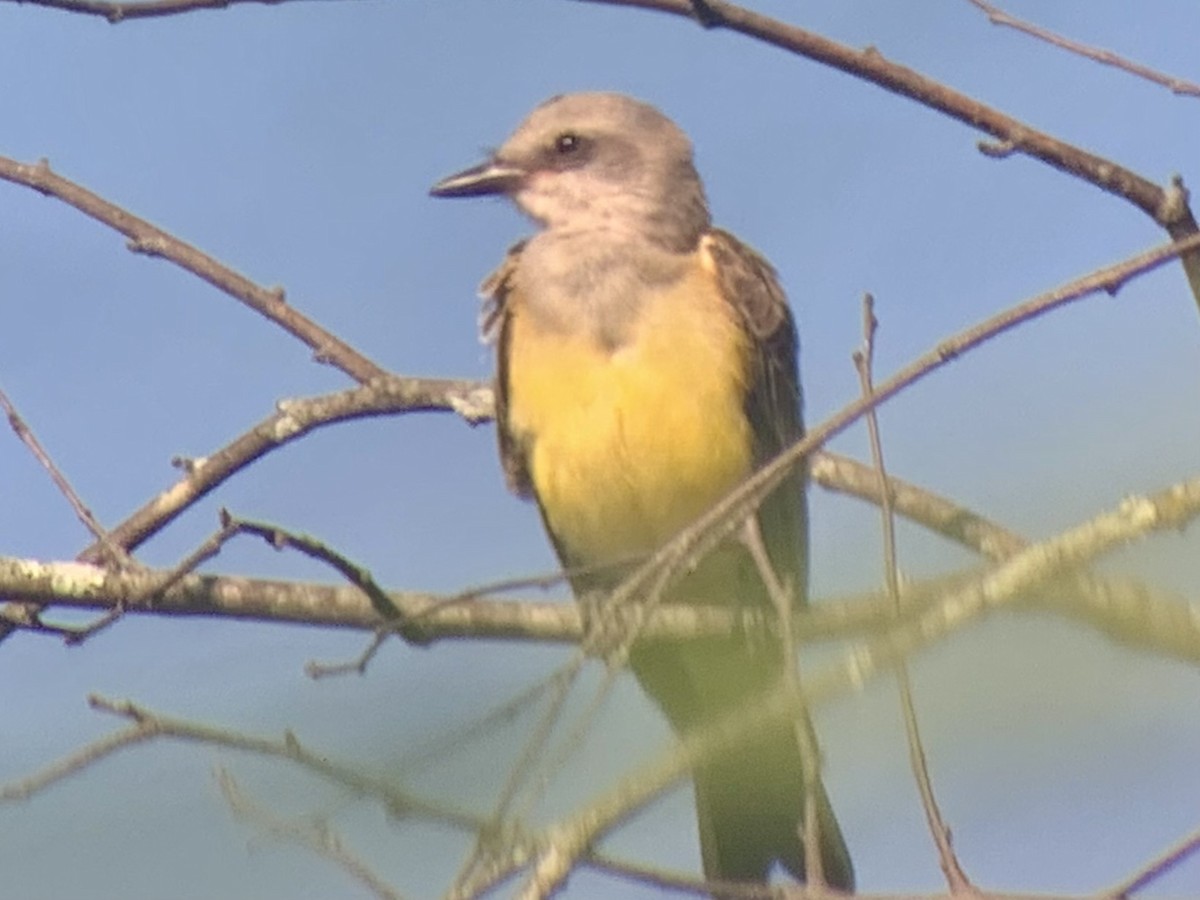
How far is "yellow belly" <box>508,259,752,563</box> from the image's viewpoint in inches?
173

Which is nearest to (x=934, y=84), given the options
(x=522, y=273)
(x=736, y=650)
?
(x=736, y=650)

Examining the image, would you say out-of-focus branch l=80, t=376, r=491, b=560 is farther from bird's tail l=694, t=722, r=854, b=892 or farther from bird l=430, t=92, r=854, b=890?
bird's tail l=694, t=722, r=854, b=892

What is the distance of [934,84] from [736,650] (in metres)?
1.10

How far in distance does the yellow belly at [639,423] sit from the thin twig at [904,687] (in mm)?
1735

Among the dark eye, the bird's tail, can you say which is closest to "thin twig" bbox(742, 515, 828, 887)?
the bird's tail

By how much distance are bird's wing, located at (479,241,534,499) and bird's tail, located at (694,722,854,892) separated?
1321 millimetres

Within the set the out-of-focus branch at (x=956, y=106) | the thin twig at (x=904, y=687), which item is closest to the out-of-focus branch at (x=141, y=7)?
the out-of-focus branch at (x=956, y=106)

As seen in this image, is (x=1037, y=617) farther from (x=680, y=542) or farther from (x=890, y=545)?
(x=680, y=542)

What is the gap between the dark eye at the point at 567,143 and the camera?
5.26 metres

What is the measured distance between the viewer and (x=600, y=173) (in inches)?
205

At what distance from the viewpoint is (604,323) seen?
15.0 ft

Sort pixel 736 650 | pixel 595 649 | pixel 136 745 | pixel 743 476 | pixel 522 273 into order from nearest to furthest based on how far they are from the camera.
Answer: pixel 136 745
pixel 595 649
pixel 736 650
pixel 743 476
pixel 522 273

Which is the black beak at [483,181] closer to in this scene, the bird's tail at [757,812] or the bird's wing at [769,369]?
the bird's wing at [769,369]

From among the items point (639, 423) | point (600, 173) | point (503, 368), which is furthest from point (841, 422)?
point (600, 173)
